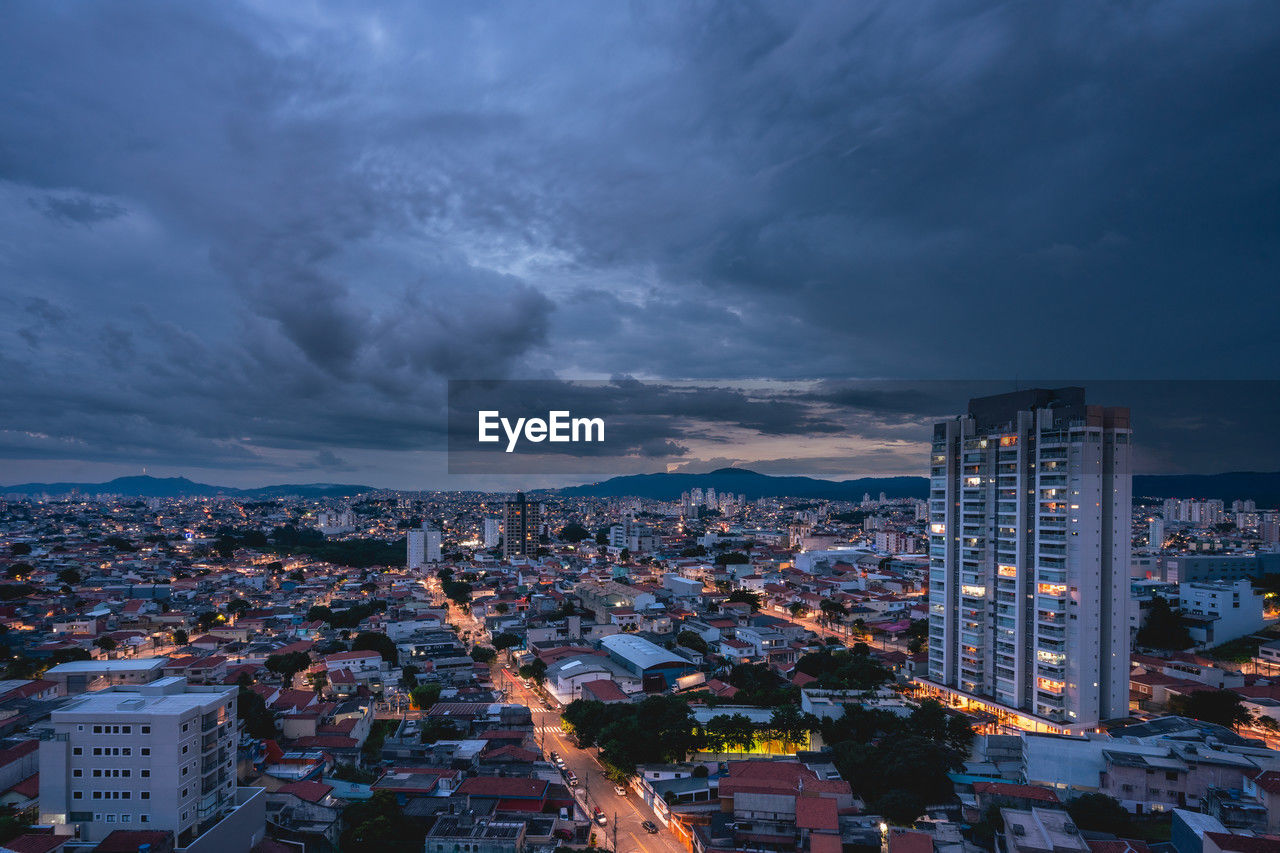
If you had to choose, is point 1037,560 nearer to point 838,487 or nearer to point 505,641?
point 505,641

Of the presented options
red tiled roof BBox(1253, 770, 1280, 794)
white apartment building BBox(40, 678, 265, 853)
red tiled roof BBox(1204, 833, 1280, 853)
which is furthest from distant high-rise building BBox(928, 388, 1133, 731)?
white apartment building BBox(40, 678, 265, 853)

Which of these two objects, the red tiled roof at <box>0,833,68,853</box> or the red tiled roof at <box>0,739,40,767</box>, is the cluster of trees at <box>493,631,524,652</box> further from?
the red tiled roof at <box>0,833,68,853</box>

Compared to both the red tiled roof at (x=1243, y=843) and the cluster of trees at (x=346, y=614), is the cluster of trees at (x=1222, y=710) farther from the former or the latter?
the cluster of trees at (x=346, y=614)

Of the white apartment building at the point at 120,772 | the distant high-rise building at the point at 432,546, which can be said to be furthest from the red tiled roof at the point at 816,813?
the distant high-rise building at the point at 432,546

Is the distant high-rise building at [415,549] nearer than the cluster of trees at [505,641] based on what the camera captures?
No

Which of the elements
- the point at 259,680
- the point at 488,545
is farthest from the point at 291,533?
the point at 259,680

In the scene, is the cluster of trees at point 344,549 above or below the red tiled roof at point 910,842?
below

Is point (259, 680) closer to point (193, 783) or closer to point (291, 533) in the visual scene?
point (193, 783)
